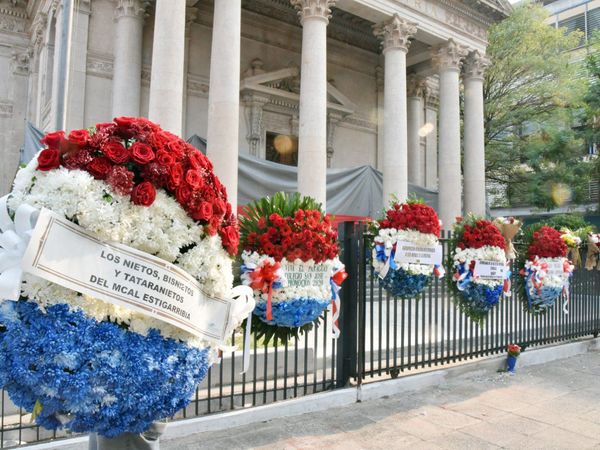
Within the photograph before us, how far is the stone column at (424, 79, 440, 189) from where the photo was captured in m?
23.6

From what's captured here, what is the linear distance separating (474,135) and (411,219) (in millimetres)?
14822

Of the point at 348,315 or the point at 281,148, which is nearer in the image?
the point at 348,315

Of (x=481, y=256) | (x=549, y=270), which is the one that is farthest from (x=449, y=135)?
(x=481, y=256)

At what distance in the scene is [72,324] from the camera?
215 cm

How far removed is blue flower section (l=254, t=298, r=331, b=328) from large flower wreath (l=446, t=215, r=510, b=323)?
3396 millimetres

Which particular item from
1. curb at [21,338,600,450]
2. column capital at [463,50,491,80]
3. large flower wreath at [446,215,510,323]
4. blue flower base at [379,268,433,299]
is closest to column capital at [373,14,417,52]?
column capital at [463,50,491,80]

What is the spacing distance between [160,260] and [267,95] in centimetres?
1649

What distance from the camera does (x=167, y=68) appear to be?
36.6 ft

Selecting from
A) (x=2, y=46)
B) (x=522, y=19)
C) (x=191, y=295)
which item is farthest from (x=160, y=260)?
(x=522, y=19)

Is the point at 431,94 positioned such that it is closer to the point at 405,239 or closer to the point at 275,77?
the point at 275,77

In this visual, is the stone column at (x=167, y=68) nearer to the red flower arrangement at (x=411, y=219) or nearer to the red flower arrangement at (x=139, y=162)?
the red flower arrangement at (x=411, y=219)

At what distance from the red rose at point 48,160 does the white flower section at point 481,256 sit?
19.8ft

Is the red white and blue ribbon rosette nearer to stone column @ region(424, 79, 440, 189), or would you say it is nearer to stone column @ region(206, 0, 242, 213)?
stone column @ region(206, 0, 242, 213)

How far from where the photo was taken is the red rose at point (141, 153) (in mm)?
2285
